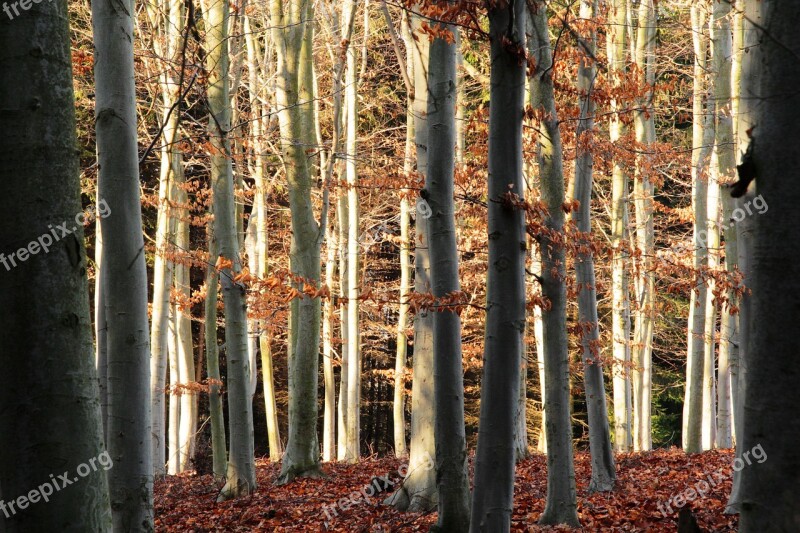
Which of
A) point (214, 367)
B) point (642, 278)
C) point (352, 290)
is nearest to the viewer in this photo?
point (214, 367)

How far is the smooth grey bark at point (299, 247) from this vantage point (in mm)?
11414

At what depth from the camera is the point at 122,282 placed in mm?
4742

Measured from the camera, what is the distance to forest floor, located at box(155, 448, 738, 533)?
718 cm

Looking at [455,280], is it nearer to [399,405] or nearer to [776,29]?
[776,29]

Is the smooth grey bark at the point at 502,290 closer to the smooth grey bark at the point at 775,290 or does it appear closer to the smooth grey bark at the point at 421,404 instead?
the smooth grey bark at the point at 775,290

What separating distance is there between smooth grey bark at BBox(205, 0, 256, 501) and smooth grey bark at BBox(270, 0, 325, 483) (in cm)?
→ 139

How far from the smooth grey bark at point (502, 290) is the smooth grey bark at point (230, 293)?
18.3 ft

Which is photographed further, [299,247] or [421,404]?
[299,247]

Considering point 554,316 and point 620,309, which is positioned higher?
point 620,309

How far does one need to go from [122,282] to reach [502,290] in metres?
2.50

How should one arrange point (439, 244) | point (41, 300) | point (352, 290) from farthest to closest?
1. point (352, 290)
2. point (439, 244)
3. point (41, 300)
